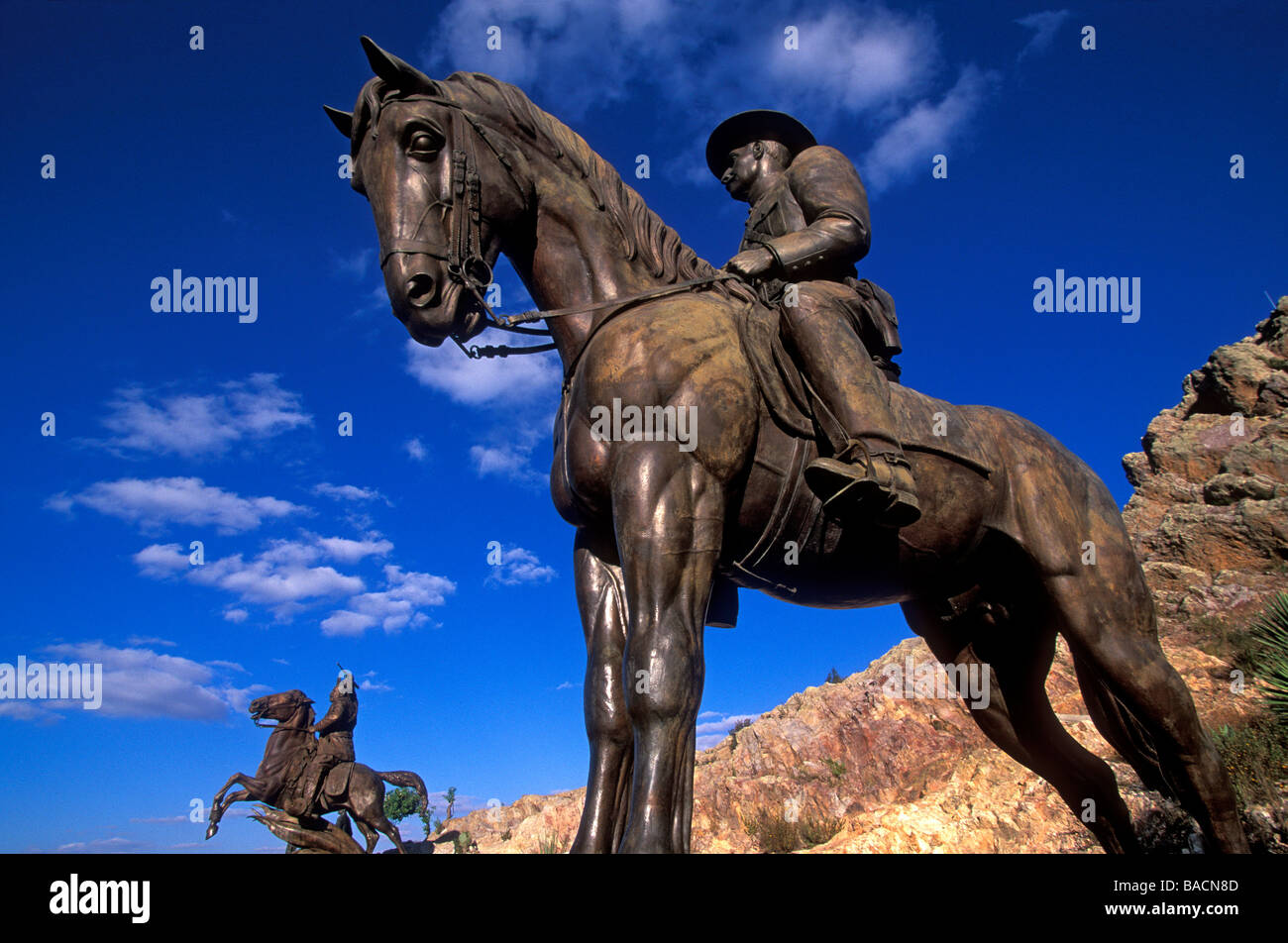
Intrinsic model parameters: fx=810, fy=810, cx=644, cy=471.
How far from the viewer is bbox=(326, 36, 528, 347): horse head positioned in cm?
333

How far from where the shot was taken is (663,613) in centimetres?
286

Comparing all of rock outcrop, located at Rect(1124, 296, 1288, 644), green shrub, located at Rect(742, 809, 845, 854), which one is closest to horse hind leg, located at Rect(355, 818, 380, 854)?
green shrub, located at Rect(742, 809, 845, 854)

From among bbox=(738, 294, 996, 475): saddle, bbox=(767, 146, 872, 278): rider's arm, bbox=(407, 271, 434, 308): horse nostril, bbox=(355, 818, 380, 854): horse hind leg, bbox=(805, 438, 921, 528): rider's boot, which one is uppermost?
bbox=(767, 146, 872, 278): rider's arm

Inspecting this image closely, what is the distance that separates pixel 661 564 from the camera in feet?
9.46

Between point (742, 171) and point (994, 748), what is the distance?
1047cm

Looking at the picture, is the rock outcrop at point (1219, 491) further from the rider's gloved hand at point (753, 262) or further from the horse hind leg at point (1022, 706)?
the rider's gloved hand at point (753, 262)

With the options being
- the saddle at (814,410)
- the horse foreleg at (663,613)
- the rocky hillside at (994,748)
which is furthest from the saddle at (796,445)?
the rocky hillside at (994,748)

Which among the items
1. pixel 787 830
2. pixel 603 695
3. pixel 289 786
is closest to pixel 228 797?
pixel 289 786

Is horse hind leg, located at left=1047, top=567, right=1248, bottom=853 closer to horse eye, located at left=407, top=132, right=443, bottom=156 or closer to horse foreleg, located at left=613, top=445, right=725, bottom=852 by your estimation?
horse foreleg, located at left=613, top=445, right=725, bottom=852

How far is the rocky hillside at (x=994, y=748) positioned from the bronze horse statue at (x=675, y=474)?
5560mm
